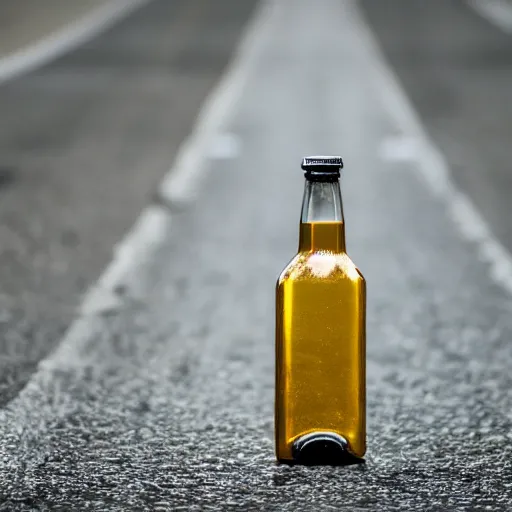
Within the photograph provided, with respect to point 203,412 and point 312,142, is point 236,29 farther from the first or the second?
point 203,412

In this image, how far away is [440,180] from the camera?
1113cm

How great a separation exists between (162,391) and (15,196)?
19.4 feet

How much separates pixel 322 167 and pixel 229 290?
10.5 ft

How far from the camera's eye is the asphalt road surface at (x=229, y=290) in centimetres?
349

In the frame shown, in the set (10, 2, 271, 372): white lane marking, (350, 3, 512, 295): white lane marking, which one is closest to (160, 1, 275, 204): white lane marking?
(10, 2, 271, 372): white lane marking

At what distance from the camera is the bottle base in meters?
3.53

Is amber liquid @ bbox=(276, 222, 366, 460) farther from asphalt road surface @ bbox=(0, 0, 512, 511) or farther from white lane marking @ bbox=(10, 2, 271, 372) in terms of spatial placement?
white lane marking @ bbox=(10, 2, 271, 372)

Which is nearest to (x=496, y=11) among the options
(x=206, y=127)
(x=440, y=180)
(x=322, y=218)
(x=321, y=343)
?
(x=206, y=127)

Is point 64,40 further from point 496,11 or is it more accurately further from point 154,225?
point 154,225

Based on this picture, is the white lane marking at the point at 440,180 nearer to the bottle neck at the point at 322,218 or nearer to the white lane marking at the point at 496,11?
the bottle neck at the point at 322,218

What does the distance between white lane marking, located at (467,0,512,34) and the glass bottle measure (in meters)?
24.0

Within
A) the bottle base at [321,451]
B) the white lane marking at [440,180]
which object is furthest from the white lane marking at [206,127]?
the bottle base at [321,451]

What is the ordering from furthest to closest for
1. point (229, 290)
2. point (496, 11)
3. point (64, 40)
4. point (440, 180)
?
point (496, 11)
point (64, 40)
point (440, 180)
point (229, 290)

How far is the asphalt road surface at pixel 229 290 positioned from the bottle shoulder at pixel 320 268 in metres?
0.50
